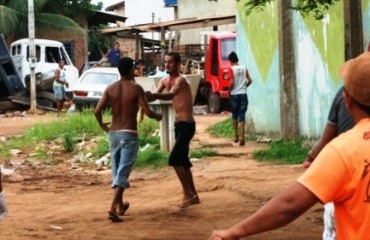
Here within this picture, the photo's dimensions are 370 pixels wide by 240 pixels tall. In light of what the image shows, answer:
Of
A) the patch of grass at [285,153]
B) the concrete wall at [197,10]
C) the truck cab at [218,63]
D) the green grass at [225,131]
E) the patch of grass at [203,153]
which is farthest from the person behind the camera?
the concrete wall at [197,10]

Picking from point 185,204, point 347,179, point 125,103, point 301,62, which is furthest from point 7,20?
point 347,179

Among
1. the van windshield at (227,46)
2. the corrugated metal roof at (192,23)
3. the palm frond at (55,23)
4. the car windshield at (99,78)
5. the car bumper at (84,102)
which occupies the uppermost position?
the palm frond at (55,23)

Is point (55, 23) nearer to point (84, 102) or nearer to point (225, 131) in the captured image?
point (84, 102)

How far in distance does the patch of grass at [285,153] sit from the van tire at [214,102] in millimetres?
12275

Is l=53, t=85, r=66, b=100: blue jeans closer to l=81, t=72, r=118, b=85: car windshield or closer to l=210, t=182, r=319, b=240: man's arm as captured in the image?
l=81, t=72, r=118, b=85: car windshield

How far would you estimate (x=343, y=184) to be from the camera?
306 centimetres

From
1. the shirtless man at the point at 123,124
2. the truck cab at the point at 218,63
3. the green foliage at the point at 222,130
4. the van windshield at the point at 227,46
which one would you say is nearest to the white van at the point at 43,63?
the truck cab at the point at 218,63

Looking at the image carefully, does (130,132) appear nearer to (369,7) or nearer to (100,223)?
(100,223)

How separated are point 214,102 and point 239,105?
11.5 meters

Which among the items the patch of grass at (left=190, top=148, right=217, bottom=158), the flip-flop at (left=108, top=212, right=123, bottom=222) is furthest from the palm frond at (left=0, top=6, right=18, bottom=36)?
the flip-flop at (left=108, top=212, right=123, bottom=222)

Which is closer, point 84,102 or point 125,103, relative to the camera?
point 125,103

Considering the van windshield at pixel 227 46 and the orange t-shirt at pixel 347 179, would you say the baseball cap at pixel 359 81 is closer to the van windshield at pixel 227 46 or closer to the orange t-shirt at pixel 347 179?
the orange t-shirt at pixel 347 179

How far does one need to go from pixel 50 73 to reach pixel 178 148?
23.3 m

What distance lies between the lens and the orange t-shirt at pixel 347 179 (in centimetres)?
302
